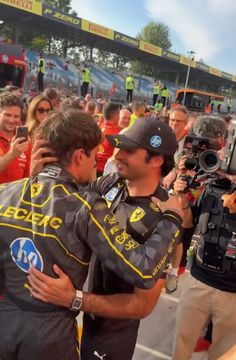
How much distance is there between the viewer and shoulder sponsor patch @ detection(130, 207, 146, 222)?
1.51 metres

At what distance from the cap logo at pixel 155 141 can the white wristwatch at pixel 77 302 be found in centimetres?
72

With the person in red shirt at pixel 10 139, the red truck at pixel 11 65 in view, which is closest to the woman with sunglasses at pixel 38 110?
the person in red shirt at pixel 10 139

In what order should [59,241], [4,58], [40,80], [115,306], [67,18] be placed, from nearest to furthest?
[59,241], [115,306], [4,58], [40,80], [67,18]

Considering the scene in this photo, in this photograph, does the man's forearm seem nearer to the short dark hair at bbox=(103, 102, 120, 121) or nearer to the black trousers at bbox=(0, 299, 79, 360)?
the black trousers at bbox=(0, 299, 79, 360)

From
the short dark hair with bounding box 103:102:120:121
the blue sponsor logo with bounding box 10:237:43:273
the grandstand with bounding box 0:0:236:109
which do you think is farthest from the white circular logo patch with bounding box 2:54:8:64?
the blue sponsor logo with bounding box 10:237:43:273

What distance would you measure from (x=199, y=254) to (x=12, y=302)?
1166 millimetres

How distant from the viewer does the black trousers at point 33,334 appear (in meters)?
1.29

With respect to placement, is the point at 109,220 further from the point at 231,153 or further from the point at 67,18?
the point at 67,18

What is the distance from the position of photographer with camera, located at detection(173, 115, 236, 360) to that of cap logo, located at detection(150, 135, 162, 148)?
12.0 inches

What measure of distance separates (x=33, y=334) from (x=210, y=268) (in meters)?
1.14

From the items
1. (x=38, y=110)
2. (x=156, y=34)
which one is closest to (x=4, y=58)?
(x=38, y=110)

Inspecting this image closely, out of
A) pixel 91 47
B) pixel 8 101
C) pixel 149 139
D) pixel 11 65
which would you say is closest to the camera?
pixel 149 139

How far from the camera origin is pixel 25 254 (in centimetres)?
131

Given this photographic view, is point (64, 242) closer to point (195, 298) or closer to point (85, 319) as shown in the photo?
point (85, 319)
